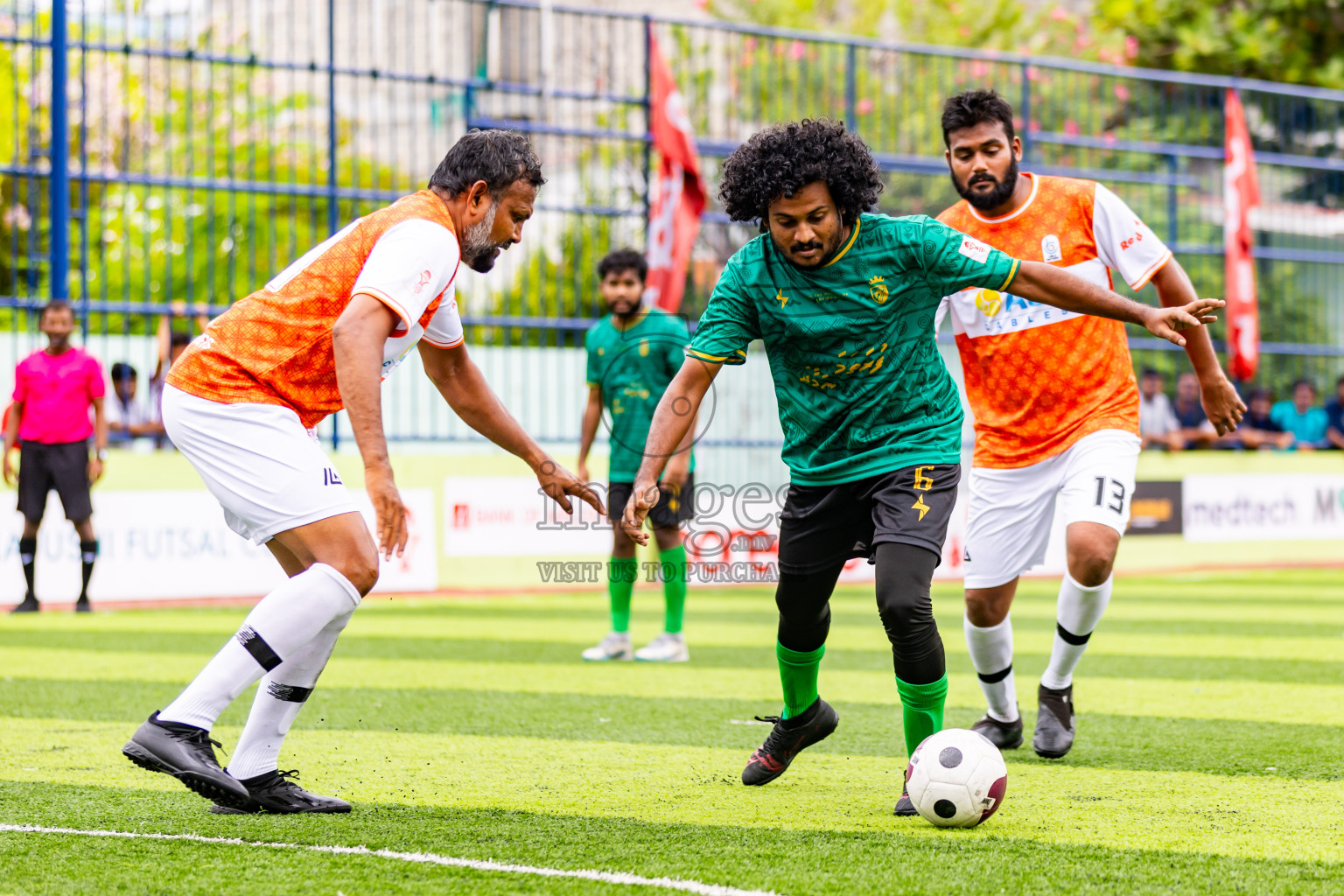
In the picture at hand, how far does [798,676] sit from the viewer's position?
15.9 feet

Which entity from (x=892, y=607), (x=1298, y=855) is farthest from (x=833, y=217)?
(x=1298, y=855)

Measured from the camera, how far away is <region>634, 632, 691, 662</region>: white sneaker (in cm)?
885

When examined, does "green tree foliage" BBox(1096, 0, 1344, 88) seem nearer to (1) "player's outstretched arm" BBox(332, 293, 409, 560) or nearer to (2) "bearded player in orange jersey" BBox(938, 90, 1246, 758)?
(2) "bearded player in orange jersey" BBox(938, 90, 1246, 758)

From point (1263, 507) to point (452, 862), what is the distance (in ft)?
50.5

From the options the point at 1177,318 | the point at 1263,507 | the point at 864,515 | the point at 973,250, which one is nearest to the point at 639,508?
the point at 864,515

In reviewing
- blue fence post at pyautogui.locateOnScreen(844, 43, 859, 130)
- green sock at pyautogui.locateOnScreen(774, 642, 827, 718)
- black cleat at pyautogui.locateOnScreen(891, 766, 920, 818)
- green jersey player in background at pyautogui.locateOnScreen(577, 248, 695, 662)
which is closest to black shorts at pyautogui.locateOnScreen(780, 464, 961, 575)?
green sock at pyautogui.locateOnScreen(774, 642, 827, 718)

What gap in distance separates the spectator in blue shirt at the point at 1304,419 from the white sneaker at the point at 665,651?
38.2ft

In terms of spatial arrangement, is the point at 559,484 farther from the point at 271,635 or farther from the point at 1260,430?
the point at 1260,430

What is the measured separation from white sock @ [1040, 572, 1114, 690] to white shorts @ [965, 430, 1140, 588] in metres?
0.19

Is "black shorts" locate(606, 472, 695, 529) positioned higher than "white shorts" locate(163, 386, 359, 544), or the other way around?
"white shorts" locate(163, 386, 359, 544)

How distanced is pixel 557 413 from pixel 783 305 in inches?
405

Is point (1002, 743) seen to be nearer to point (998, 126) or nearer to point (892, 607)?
point (892, 607)

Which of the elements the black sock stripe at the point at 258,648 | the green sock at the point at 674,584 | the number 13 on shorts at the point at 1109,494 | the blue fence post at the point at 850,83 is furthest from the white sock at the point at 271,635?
the blue fence post at the point at 850,83

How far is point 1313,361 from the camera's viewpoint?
60.6 feet
